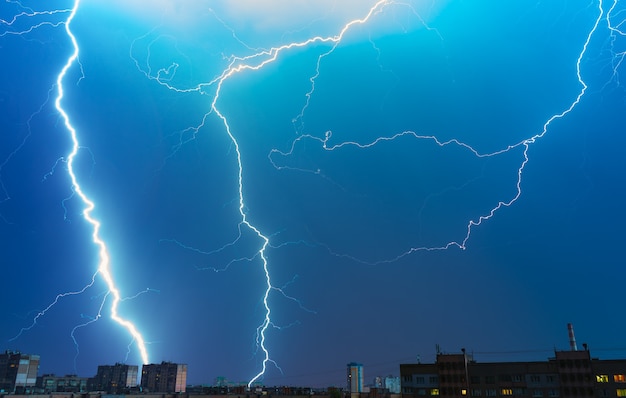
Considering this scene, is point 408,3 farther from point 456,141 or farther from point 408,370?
point 408,370

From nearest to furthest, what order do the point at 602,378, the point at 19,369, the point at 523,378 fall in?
1. the point at 602,378
2. the point at 523,378
3. the point at 19,369

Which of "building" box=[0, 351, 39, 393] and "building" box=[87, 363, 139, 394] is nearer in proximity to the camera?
"building" box=[0, 351, 39, 393]

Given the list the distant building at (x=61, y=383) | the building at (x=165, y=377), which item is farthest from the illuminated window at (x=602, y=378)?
the building at (x=165, y=377)

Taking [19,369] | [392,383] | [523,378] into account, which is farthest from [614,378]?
[392,383]

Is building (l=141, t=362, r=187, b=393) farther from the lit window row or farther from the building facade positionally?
the lit window row

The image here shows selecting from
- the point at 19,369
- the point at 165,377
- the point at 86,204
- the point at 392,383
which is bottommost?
the point at 392,383

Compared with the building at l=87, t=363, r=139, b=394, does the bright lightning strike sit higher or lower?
higher

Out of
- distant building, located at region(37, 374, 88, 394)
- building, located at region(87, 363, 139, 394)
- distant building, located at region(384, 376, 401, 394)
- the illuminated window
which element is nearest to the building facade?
the illuminated window

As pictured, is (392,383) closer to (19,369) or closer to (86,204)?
(19,369)
